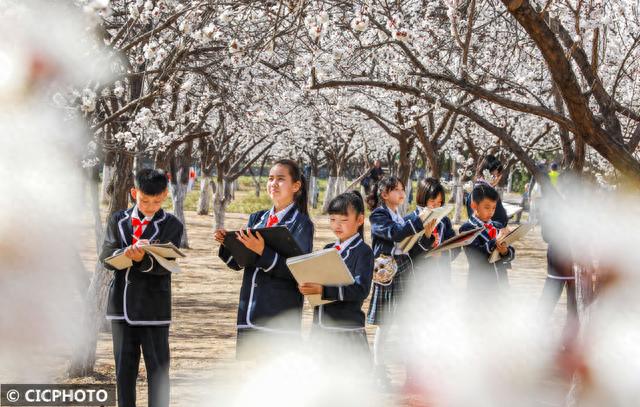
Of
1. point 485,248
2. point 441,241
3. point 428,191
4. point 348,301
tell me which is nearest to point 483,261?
point 485,248

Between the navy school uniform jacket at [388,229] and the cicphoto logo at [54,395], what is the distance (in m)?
2.05

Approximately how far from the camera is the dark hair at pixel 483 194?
678 centimetres

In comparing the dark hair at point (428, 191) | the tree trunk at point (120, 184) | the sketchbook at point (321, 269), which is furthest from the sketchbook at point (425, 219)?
the tree trunk at point (120, 184)

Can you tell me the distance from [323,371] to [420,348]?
6.46ft

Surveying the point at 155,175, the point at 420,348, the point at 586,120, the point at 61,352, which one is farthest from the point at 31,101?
the point at 586,120

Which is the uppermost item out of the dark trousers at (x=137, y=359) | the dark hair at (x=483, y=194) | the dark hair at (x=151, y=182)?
the dark hair at (x=483, y=194)

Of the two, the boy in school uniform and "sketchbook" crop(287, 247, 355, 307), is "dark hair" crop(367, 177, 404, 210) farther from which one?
the boy in school uniform

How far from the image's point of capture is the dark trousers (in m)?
4.60

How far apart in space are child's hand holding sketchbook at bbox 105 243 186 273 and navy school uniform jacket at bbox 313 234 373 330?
872mm

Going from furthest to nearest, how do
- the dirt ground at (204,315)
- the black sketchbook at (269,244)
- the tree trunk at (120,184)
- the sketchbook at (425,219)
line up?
the tree trunk at (120,184) → the dirt ground at (204,315) → the sketchbook at (425,219) → the black sketchbook at (269,244)

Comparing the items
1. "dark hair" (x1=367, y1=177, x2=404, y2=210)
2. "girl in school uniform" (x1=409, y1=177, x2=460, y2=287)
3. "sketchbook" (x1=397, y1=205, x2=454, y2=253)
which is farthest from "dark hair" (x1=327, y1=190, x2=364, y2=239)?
"girl in school uniform" (x1=409, y1=177, x2=460, y2=287)

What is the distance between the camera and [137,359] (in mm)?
4672

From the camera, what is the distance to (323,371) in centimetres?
489

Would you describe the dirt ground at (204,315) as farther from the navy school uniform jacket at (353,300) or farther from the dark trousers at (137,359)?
the navy school uniform jacket at (353,300)
